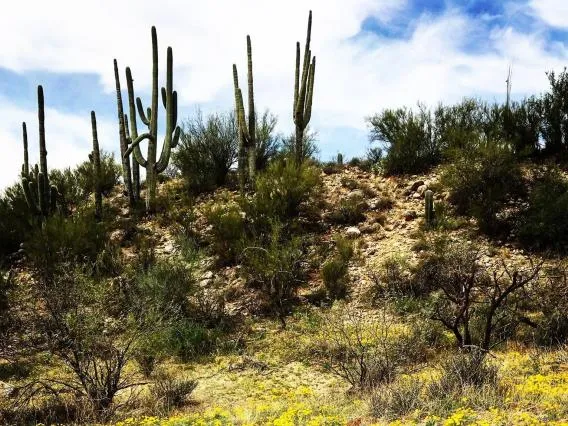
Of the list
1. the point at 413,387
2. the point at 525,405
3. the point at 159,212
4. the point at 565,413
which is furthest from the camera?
the point at 159,212

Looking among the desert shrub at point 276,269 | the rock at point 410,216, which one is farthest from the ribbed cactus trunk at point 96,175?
the rock at point 410,216

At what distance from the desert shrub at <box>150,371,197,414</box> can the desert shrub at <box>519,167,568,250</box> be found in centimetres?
852

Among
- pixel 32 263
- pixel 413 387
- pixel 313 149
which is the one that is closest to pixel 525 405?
pixel 413 387

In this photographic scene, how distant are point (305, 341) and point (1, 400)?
4827 mm

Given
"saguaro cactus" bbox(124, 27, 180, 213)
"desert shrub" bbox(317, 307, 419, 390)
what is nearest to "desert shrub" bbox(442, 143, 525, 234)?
"desert shrub" bbox(317, 307, 419, 390)

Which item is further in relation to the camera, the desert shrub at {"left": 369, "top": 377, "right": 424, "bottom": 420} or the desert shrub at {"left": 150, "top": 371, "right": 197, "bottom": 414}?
the desert shrub at {"left": 150, "top": 371, "right": 197, "bottom": 414}

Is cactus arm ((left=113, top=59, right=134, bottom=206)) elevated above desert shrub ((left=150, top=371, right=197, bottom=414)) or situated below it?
above

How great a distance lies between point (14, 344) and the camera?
1061 cm

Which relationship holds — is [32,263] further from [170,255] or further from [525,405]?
[525,405]

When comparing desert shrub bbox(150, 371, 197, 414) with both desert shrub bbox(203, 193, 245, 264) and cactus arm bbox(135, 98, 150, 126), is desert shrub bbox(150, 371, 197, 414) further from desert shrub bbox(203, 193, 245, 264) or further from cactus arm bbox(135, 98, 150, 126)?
cactus arm bbox(135, 98, 150, 126)

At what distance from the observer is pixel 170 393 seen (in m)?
7.30

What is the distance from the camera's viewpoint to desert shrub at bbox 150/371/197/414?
715cm

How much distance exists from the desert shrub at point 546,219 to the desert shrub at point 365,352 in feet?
13.9

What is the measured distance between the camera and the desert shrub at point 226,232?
13602mm
